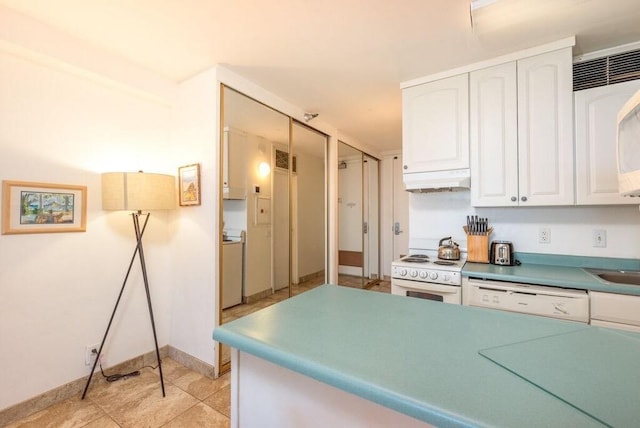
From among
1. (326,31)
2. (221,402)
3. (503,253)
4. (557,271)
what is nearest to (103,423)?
(221,402)

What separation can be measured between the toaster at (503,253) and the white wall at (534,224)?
0.18 m

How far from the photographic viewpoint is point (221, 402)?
1905 mm

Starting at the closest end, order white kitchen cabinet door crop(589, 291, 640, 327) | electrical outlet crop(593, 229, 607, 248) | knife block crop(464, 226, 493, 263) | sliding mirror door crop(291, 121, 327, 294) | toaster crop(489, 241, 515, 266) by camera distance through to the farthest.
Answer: white kitchen cabinet door crop(589, 291, 640, 327)
electrical outlet crop(593, 229, 607, 248)
toaster crop(489, 241, 515, 266)
knife block crop(464, 226, 493, 263)
sliding mirror door crop(291, 121, 327, 294)

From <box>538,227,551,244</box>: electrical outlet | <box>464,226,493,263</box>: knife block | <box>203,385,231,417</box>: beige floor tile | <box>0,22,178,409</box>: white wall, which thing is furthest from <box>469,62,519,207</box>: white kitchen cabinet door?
<box>0,22,178,409</box>: white wall

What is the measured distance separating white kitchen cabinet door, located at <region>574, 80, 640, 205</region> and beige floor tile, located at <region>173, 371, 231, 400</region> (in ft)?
9.59

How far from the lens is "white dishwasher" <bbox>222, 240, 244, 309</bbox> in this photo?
2324 millimetres

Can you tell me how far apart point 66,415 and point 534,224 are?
144 inches

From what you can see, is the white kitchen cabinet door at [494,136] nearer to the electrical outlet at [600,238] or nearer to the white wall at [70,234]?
the electrical outlet at [600,238]

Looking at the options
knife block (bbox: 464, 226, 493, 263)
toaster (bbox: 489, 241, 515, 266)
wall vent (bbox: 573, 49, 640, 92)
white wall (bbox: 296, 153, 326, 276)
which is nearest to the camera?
wall vent (bbox: 573, 49, 640, 92)

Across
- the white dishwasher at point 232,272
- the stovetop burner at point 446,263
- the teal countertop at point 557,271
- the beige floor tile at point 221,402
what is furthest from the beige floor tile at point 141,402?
the teal countertop at point 557,271

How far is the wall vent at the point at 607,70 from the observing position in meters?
1.82

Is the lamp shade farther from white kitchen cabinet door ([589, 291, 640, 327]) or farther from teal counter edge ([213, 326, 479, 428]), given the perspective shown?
white kitchen cabinet door ([589, 291, 640, 327])

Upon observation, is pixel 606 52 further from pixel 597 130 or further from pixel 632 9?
pixel 597 130

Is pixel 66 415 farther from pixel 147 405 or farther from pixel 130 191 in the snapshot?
pixel 130 191
